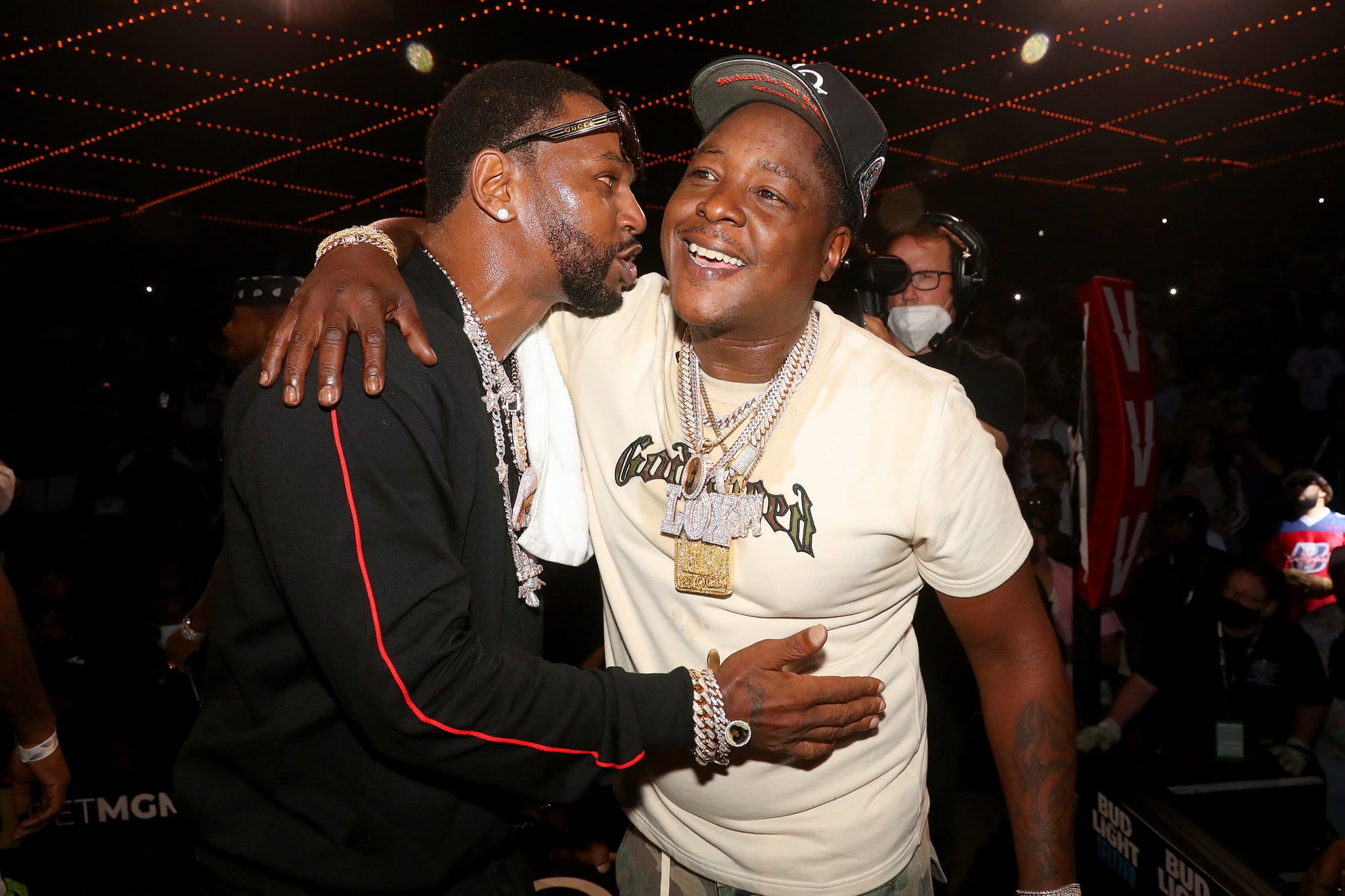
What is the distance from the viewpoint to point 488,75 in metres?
2.02

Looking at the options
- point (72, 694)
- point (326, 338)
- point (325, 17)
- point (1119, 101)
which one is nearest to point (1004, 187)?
point (1119, 101)

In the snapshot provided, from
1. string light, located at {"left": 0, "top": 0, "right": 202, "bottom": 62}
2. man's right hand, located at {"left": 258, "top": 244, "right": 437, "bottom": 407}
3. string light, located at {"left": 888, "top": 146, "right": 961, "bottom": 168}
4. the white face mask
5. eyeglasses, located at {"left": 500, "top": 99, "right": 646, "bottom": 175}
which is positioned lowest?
man's right hand, located at {"left": 258, "top": 244, "right": 437, "bottom": 407}

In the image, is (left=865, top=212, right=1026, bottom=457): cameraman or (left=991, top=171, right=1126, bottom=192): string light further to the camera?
(left=991, top=171, right=1126, bottom=192): string light

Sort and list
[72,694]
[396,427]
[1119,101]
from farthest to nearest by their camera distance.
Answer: [1119,101] → [72,694] → [396,427]

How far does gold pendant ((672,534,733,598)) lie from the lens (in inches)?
72.2

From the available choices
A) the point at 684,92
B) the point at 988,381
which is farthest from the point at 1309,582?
the point at 684,92

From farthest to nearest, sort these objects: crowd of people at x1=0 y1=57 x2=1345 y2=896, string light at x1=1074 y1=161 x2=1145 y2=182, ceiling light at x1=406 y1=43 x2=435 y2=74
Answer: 1. string light at x1=1074 y1=161 x2=1145 y2=182
2. ceiling light at x1=406 y1=43 x2=435 y2=74
3. crowd of people at x1=0 y1=57 x2=1345 y2=896

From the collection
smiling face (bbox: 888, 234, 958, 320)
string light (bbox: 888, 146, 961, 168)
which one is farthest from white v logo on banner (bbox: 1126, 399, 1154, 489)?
string light (bbox: 888, 146, 961, 168)

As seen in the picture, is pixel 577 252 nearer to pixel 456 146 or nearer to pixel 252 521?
pixel 456 146

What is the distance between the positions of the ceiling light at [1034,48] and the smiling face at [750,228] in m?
6.54

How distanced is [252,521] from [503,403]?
0.49 meters

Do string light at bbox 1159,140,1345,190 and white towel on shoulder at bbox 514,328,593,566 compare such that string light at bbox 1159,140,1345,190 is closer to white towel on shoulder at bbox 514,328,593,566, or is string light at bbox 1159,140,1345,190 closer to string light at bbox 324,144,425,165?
string light at bbox 324,144,425,165

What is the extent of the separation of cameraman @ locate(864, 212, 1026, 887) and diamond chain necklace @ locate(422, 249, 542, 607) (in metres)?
1.61

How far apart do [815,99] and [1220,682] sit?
434cm
